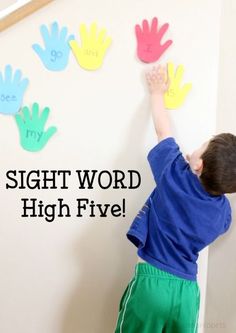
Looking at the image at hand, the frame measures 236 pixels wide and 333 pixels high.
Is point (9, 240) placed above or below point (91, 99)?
below

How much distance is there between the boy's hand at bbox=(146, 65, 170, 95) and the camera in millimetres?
1005

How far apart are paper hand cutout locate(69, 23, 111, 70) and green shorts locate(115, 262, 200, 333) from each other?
47 cm

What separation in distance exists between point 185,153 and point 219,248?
0.26 meters

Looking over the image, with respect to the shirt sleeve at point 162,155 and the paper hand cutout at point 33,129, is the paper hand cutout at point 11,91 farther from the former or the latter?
the shirt sleeve at point 162,155

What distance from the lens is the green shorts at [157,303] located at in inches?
36.7

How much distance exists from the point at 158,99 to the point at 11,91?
0.33 m

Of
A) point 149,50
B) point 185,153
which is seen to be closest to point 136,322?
point 185,153

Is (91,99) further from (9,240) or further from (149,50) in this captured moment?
(9,240)

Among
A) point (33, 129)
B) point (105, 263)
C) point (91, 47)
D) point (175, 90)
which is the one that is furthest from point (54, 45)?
point (105, 263)

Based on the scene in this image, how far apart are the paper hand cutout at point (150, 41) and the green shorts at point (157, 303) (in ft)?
1.55

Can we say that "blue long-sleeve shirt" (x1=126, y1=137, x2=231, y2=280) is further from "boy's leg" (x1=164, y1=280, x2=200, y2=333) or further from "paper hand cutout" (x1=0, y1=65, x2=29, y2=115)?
"paper hand cutout" (x1=0, y1=65, x2=29, y2=115)

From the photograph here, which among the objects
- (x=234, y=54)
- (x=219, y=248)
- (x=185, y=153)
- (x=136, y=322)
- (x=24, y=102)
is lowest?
(x=136, y=322)

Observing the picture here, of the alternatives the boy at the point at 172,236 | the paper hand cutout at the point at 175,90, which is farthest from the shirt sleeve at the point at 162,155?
the paper hand cutout at the point at 175,90

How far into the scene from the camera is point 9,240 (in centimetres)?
105
